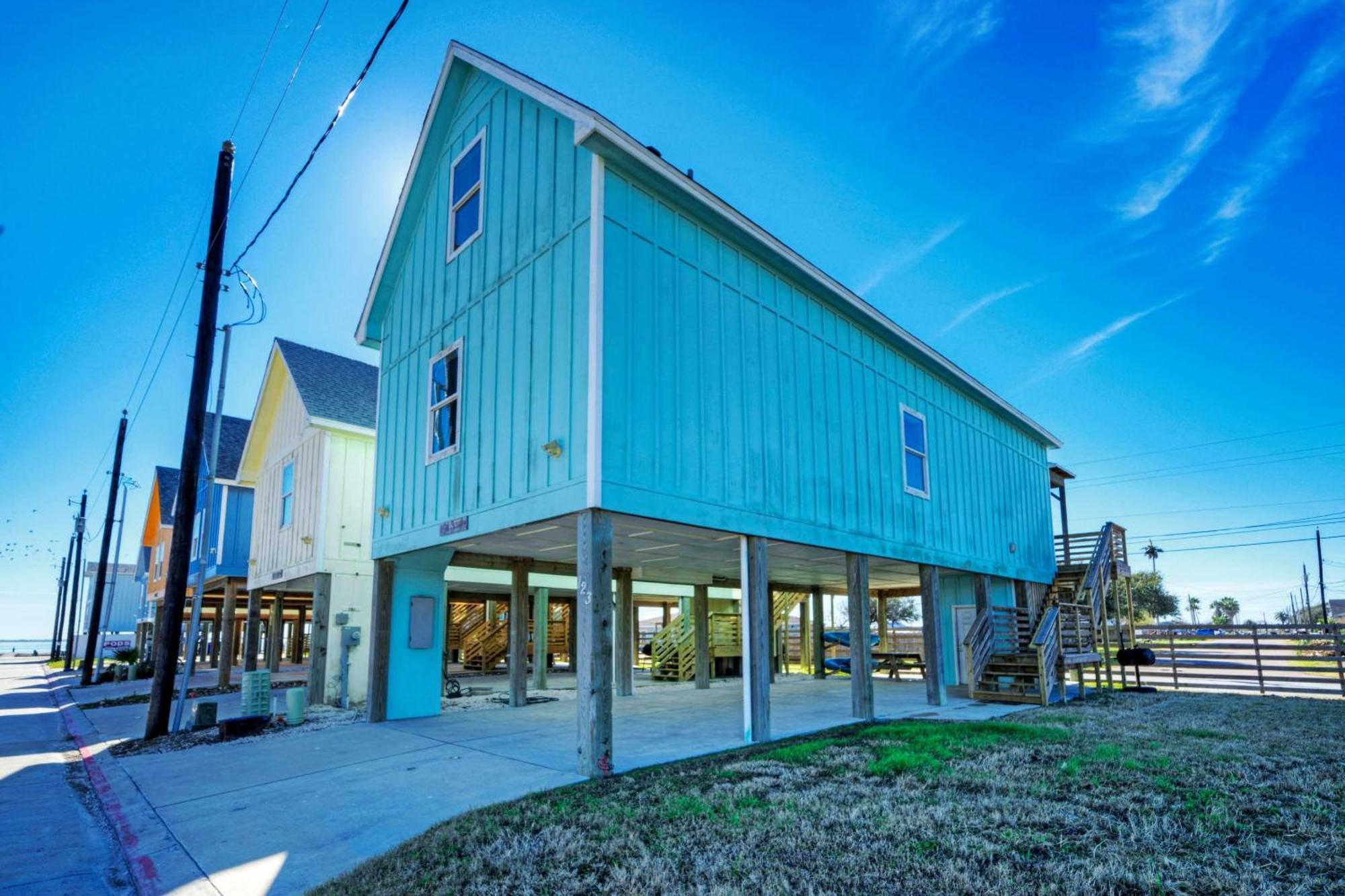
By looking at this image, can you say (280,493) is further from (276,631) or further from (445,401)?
(445,401)

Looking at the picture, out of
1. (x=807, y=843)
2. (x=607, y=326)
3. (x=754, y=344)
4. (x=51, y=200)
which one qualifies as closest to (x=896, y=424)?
(x=754, y=344)

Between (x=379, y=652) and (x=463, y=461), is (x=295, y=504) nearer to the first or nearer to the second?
(x=379, y=652)

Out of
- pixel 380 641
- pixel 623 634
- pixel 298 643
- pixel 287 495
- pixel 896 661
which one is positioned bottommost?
pixel 298 643

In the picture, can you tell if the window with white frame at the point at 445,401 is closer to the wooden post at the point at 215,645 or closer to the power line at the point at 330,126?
the power line at the point at 330,126

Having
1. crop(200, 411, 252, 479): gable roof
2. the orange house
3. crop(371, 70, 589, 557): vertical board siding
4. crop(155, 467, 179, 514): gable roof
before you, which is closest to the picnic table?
crop(371, 70, 589, 557): vertical board siding

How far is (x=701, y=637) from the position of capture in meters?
18.6

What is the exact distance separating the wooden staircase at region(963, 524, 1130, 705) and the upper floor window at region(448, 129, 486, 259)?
12.2 metres

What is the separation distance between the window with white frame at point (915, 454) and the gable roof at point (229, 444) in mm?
20358

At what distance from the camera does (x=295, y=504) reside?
18.0 m

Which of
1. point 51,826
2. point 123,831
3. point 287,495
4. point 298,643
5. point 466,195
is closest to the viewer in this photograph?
point 123,831

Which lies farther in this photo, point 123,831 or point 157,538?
point 157,538

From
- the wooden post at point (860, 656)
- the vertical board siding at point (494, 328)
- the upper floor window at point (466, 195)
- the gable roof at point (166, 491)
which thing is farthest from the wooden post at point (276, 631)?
the wooden post at point (860, 656)

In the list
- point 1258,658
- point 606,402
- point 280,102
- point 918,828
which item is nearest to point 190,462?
point 280,102

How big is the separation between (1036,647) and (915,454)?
4577 mm
